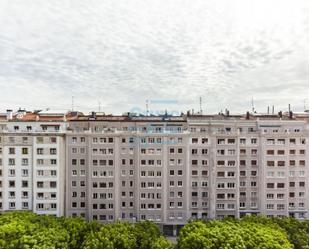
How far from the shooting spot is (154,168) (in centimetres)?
5428

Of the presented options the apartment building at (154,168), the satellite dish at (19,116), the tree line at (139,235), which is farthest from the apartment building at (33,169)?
the tree line at (139,235)

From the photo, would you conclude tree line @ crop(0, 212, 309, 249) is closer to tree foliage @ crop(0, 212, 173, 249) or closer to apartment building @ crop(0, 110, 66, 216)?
tree foliage @ crop(0, 212, 173, 249)

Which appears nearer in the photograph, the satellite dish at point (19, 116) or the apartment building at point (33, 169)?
the apartment building at point (33, 169)

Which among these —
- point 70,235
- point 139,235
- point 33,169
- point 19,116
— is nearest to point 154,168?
point 139,235

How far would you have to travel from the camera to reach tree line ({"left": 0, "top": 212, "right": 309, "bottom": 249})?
34906mm

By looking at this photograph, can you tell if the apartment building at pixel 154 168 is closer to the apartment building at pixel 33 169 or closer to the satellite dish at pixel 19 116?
the apartment building at pixel 33 169

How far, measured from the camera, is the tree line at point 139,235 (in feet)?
115

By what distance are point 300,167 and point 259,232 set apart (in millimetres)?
25650

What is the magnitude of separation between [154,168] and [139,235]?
15.7 meters

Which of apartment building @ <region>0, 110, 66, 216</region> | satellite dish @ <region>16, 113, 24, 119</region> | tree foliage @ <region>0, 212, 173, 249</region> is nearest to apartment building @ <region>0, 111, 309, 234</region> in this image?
apartment building @ <region>0, 110, 66, 216</region>

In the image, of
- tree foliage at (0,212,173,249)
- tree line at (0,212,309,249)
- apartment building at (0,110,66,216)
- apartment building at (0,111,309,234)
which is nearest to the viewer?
tree line at (0,212,309,249)

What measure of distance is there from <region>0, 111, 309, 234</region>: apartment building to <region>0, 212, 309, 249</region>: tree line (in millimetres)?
9552

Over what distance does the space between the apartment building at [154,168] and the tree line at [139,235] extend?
31.3ft

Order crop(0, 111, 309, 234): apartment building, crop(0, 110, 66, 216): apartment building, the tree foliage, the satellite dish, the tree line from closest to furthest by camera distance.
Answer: the tree line < the tree foliage < crop(0, 110, 66, 216): apartment building < crop(0, 111, 309, 234): apartment building < the satellite dish
